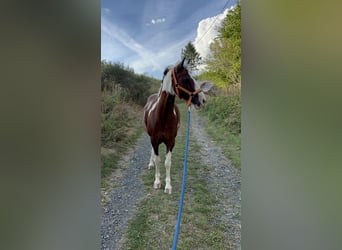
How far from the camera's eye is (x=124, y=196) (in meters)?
1.01

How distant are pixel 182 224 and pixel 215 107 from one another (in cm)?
54

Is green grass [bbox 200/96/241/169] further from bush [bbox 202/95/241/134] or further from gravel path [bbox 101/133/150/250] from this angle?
gravel path [bbox 101/133/150/250]

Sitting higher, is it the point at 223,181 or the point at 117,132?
the point at 117,132

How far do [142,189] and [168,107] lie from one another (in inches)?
15.7

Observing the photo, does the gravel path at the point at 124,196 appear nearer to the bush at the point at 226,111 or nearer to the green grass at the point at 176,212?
the green grass at the point at 176,212

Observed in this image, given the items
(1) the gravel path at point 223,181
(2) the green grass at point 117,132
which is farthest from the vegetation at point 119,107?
(1) the gravel path at point 223,181

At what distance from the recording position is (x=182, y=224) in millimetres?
990

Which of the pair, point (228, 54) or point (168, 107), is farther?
point (168, 107)

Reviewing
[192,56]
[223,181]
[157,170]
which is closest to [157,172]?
[157,170]

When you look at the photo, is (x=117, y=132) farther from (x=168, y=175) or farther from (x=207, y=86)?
(x=207, y=86)

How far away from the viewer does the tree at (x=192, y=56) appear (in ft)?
3.34
